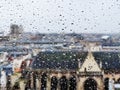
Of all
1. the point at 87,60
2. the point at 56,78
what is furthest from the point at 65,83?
the point at 87,60

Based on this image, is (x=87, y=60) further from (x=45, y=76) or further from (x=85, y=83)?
(x=45, y=76)

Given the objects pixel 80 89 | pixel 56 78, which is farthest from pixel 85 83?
pixel 56 78

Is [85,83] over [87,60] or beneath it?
beneath

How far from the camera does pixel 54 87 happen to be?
6169 centimetres

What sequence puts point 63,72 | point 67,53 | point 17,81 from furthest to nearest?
1. point 67,53
2. point 63,72
3. point 17,81

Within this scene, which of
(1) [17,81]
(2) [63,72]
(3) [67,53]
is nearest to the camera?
(1) [17,81]

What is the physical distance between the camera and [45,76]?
205 feet

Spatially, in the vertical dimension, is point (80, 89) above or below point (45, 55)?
below

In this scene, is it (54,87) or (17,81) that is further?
(54,87)

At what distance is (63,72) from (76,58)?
11.8 feet

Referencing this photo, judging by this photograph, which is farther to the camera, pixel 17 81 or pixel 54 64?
pixel 54 64

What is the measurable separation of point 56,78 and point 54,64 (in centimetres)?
248

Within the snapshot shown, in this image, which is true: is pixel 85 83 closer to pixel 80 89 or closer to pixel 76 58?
pixel 80 89

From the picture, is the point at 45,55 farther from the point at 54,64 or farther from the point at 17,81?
the point at 17,81
